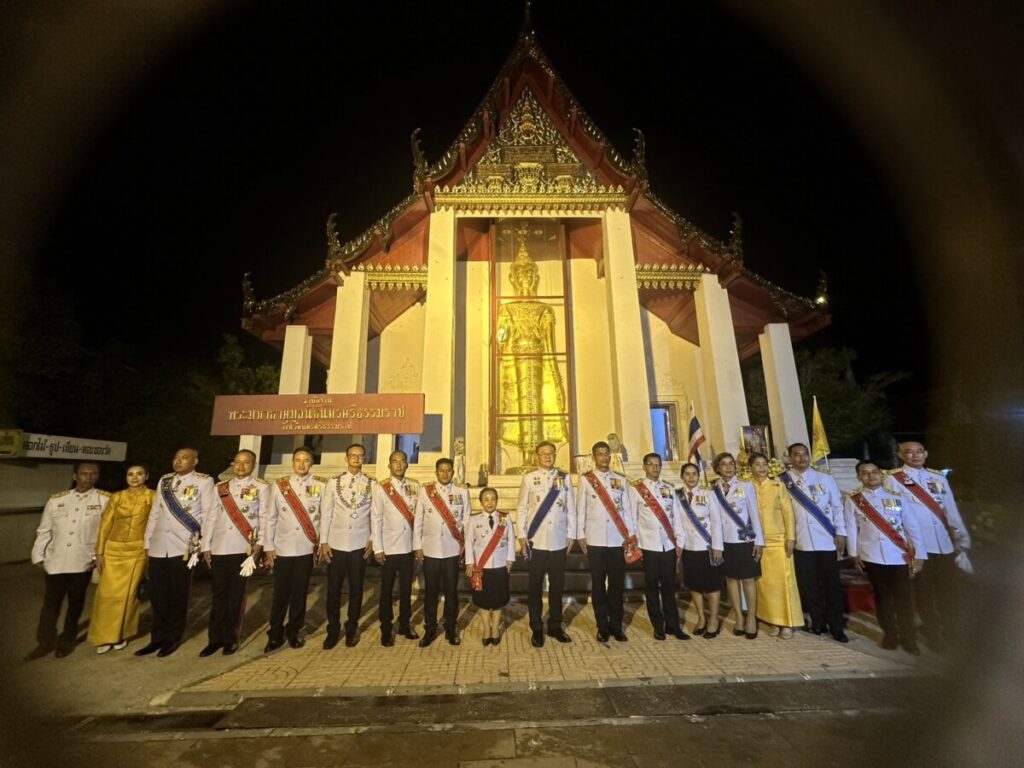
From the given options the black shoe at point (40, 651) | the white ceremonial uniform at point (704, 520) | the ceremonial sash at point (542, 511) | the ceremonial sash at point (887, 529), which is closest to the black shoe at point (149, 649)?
the black shoe at point (40, 651)

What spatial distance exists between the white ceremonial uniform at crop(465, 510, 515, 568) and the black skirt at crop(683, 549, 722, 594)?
6.00ft

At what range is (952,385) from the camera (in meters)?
15.9

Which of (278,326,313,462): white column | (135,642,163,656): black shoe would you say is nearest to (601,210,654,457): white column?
(135,642,163,656): black shoe

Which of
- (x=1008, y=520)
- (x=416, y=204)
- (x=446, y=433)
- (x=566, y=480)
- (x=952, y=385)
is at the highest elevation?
(x=416, y=204)

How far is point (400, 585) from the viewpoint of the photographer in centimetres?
464

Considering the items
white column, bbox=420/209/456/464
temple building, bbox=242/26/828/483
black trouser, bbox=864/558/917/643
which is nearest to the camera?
black trouser, bbox=864/558/917/643

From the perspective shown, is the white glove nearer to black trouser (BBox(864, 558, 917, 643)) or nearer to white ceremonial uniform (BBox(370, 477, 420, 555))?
black trouser (BBox(864, 558, 917, 643))

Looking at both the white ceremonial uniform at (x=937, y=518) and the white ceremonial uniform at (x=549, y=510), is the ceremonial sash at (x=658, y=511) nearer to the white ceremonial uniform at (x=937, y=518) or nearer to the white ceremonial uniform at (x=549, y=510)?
the white ceremonial uniform at (x=549, y=510)

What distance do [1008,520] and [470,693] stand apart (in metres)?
9.20

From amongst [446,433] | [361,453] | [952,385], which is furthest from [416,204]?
[952,385]

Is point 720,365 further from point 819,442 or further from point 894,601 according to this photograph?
point 894,601

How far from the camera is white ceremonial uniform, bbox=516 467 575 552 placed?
464 cm

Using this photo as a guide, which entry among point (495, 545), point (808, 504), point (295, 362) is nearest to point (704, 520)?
point (808, 504)

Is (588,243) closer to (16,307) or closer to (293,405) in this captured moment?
(293,405)
